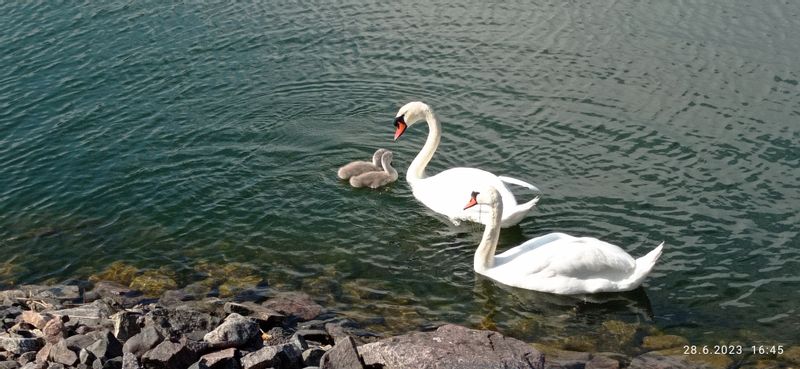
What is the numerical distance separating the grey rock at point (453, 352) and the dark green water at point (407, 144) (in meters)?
1.87

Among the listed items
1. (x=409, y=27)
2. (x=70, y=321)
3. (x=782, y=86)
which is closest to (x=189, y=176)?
(x=70, y=321)

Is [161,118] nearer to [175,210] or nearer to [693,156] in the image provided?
[175,210]

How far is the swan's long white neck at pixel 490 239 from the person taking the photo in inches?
531

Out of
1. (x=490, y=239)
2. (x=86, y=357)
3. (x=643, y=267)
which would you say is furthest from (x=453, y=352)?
(x=86, y=357)

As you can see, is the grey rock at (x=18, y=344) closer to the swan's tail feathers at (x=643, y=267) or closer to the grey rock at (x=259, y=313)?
the grey rock at (x=259, y=313)

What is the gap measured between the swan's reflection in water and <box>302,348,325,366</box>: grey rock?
2895 millimetres

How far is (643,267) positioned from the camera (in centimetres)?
1266

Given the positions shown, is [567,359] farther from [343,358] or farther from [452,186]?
[452,186]

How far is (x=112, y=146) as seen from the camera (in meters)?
18.2

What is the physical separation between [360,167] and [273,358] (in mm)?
6855

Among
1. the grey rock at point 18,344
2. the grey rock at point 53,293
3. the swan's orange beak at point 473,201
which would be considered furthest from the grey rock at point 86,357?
the swan's orange beak at point 473,201

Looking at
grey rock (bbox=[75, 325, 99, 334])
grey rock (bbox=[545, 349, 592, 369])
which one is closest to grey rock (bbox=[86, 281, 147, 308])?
grey rock (bbox=[75, 325, 99, 334])

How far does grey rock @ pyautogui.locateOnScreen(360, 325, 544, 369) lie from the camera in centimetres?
1009

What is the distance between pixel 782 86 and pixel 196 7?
15.2 m
